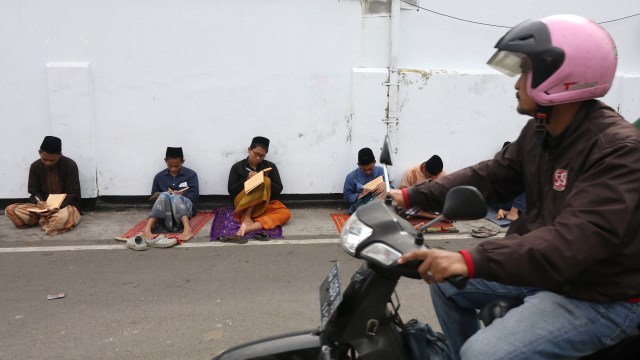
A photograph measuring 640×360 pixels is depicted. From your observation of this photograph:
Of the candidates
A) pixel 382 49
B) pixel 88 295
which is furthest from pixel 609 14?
pixel 88 295

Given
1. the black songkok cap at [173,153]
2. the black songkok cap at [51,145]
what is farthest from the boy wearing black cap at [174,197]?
the black songkok cap at [51,145]

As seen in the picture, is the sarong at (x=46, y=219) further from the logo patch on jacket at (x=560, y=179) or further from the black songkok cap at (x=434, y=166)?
the logo patch on jacket at (x=560, y=179)

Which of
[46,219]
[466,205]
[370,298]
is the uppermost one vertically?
[466,205]

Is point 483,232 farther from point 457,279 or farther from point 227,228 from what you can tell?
point 457,279

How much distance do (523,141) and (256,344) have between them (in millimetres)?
1423

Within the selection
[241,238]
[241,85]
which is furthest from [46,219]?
[241,85]

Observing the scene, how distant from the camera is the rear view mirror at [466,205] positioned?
5.13 ft

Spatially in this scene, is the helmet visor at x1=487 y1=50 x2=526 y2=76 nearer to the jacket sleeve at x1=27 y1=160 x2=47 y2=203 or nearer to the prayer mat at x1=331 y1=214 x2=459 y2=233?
the prayer mat at x1=331 y1=214 x2=459 y2=233

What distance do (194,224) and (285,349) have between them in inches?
188

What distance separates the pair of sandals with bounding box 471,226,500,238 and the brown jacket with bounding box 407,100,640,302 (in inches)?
169

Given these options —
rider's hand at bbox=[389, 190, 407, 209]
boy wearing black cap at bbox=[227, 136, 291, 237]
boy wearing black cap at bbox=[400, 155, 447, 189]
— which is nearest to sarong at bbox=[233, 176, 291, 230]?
boy wearing black cap at bbox=[227, 136, 291, 237]

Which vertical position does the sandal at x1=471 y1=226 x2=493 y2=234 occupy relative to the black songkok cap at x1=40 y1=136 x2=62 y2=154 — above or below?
below

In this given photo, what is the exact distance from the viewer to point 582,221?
1.55 metres

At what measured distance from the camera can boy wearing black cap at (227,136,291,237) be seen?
631 cm
